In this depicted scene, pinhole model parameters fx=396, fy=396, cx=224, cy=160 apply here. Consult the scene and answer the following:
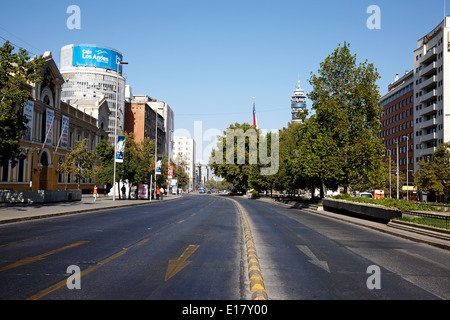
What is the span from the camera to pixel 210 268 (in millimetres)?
8812

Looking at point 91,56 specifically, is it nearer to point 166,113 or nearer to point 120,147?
point 166,113

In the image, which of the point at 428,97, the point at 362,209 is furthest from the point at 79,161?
the point at 428,97

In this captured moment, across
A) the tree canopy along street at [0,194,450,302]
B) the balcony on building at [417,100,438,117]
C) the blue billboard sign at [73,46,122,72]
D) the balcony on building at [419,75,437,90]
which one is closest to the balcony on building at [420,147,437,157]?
the balcony on building at [417,100,438,117]

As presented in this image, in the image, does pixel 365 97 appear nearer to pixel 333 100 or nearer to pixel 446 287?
pixel 333 100

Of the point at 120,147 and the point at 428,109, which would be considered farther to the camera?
the point at 428,109

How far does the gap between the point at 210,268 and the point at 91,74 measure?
387ft

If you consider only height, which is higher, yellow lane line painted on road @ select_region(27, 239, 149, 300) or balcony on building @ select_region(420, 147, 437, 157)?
balcony on building @ select_region(420, 147, 437, 157)

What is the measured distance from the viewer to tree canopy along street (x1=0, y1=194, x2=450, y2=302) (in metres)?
6.72

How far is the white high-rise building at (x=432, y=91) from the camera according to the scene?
74.1 meters

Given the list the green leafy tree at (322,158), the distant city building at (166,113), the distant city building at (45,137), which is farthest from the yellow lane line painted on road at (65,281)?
the distant city building at (166,113)

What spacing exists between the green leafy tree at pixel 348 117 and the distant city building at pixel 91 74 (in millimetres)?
85403

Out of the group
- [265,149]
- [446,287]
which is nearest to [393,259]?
[446,287]

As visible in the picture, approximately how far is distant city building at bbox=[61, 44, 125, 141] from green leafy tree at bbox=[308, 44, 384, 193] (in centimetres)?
8540

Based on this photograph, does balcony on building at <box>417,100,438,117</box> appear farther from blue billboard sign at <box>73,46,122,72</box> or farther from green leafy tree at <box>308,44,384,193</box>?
blue billboard sign at <box>73,46,122,72</box>
